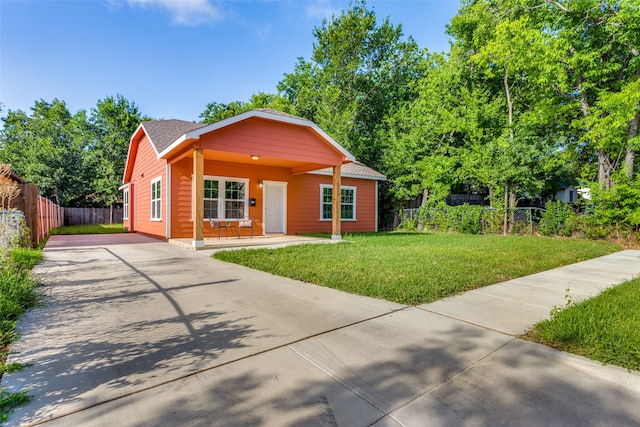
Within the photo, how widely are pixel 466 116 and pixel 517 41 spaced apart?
401 cm

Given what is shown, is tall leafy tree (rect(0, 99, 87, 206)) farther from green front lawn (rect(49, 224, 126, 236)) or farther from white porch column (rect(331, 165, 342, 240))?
white porch column (rect(331, 165, 342, 240))

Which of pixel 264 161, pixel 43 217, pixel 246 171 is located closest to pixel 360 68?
pixel 264 161

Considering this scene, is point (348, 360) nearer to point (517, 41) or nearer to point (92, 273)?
point (92, 273)

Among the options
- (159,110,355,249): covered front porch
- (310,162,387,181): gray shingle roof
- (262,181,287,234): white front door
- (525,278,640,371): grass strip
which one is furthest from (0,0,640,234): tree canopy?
Answer: (525,278,640,371): grass strip

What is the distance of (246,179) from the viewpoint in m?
11.7

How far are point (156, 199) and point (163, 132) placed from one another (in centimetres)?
271

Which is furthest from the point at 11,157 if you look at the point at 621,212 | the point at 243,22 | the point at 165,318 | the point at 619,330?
the point at 621,212

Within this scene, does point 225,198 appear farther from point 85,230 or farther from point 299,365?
point 299,365

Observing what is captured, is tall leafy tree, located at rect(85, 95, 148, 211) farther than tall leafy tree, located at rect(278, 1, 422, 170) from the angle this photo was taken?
Yes

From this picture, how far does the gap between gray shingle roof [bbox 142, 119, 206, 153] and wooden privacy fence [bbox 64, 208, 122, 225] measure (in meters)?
14.2

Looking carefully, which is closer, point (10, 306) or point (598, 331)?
point (598, 331)

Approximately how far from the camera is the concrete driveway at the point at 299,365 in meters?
1.75

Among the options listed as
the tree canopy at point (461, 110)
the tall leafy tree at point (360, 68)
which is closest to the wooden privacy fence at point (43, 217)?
the tree canopy at point (461, 110)

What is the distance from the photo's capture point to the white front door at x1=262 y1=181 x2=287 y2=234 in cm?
1237
